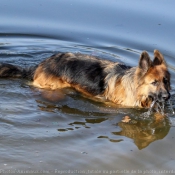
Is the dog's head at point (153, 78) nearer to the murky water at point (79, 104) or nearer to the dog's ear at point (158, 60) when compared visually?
the dog's ear at point (158, 60)

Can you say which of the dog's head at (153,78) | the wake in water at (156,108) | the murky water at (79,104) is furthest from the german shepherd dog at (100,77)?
the murky water at (79,104)

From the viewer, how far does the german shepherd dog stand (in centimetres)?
764

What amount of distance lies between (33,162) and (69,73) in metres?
3.14

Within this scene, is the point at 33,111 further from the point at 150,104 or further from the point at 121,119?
the point at 150,104

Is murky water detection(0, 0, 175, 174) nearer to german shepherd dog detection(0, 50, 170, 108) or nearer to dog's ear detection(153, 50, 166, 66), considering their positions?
german shepherd dog detection(0, 50, 170, 108)

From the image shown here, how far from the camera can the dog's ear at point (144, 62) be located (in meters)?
7.42

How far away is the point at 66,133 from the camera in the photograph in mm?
6930

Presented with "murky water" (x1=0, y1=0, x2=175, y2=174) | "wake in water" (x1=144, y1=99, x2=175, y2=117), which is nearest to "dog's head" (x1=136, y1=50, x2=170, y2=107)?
"wake in water" (x1=144, y1=99, x2=175, y2=117)

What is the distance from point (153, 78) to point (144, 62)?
0.35 metres

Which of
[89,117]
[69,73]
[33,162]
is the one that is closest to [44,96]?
[69,73]

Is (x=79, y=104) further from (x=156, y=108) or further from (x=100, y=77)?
(x=156, y=108)

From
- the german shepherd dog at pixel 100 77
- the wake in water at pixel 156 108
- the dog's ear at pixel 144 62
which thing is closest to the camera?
the dog's ear at pixel 144 62

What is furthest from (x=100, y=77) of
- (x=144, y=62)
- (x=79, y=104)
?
(x=144, y=62)

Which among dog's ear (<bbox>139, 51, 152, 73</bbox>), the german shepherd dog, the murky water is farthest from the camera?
the german shepherd dog
